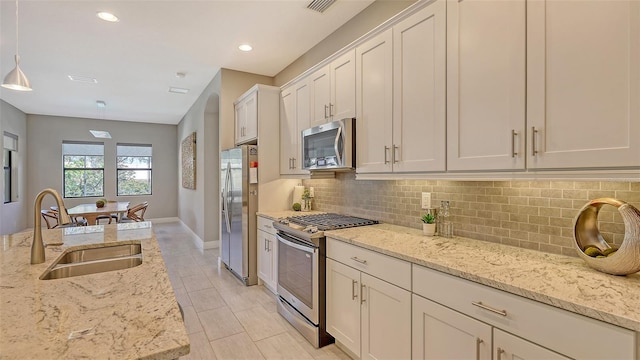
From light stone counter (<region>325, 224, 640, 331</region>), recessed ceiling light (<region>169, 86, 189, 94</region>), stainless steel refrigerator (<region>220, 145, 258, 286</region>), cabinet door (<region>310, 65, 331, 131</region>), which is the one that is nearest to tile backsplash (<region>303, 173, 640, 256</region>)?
light stone counter (<region>325, 224, 640, 331</region>)

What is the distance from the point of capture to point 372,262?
1.96m

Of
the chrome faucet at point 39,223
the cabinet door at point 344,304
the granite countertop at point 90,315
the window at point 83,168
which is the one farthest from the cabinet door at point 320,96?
the window at point 83,168

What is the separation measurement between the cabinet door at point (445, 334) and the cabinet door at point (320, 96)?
1.87 metres

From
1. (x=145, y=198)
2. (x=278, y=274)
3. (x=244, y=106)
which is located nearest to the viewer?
(x=278, y=274)

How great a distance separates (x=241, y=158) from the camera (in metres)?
3.67

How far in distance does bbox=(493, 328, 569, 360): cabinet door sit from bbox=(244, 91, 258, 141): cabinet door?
312cm

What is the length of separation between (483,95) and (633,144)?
67cm

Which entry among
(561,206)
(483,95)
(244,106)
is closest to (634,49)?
(483,95)

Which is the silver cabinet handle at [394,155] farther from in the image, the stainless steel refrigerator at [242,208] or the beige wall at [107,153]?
the beige wall at [107,153]

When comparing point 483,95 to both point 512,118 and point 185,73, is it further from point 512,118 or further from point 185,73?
point 185,73

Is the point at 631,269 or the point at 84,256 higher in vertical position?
the point at 631,269

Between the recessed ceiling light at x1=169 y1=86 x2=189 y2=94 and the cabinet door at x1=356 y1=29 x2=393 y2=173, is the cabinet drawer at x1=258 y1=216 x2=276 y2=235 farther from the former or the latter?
the recessed ceiling light at x1=169 y1=86 x2=189 y2=94

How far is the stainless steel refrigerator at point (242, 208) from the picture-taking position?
3.65 metres

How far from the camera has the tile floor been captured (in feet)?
7.80
